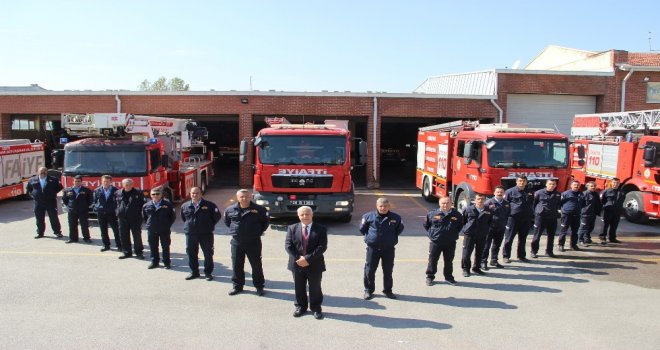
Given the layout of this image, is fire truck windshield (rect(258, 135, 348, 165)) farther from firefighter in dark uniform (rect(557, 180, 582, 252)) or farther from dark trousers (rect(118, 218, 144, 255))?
firefighter in dark uniform (rect(557, 180, 582, 252))

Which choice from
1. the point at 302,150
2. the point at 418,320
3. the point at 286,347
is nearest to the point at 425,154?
the point at 302,150

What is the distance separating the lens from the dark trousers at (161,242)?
331 inches

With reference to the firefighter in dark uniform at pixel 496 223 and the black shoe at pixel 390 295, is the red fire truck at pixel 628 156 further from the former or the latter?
the black shoe at pixel 390 295

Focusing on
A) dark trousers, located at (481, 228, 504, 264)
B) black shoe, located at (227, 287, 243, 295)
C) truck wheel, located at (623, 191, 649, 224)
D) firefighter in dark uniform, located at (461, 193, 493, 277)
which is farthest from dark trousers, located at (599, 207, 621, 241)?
black shoe, located at (227, 287, 243, 295)

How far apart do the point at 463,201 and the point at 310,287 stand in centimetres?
748

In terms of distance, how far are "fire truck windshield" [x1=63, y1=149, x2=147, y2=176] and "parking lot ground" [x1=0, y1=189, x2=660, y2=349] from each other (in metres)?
2.61

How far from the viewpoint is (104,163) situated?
12.3m

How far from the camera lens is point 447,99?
69.1ft

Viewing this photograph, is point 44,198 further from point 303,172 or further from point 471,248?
point 471,248

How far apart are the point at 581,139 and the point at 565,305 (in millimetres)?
11973

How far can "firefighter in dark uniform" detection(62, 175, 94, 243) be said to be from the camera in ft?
33.3

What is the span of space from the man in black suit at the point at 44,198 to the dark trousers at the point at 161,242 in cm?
364

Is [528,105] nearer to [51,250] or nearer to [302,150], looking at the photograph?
[302,150]

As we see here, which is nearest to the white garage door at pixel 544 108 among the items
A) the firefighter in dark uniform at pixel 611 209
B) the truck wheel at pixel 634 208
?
the truck wheel at pixel 634 208
